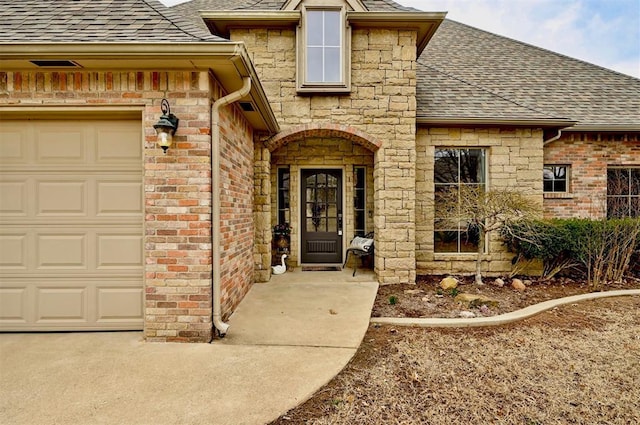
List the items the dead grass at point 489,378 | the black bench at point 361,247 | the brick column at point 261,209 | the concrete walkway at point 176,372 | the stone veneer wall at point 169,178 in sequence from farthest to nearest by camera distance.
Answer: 1. the black bench at point 361,247
2. the brick column at point 261,209
3. the stone veneer wall at point 169,178
4. the dead grass at point 489,378
5. the concrete walkway at point 176,372

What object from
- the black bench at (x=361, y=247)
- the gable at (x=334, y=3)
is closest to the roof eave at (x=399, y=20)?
the gable at (x=334, y=3)

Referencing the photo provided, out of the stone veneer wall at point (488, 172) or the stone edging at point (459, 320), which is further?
the stone veneer wall at point (488, 172)

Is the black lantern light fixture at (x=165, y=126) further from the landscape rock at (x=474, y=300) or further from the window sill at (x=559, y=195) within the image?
the window sill at (x=559, y=195)

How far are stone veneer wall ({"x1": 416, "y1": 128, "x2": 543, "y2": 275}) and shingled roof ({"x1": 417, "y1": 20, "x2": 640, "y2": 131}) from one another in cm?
41

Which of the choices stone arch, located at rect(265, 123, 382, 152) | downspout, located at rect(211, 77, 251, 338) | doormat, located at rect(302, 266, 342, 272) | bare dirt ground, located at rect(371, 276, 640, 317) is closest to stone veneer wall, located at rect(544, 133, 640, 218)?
bare dirt ground, located at rect(371, 276, 640, 317)

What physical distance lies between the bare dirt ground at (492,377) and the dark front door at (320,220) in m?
3.39

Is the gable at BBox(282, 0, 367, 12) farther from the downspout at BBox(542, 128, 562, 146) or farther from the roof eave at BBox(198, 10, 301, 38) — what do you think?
the downspout at BBox(542, 128, 562, 146)

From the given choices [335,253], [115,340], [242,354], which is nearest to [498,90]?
[335,253]

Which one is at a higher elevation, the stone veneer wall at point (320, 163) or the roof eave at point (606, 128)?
the roof eave at point (606, 128)

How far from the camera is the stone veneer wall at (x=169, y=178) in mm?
3365

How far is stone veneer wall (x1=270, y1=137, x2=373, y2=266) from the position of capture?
737cm

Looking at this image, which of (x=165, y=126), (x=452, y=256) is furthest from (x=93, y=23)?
(x=452, y=256)

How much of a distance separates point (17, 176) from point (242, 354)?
2.96 metres

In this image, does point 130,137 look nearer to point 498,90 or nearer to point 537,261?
point 537,261
